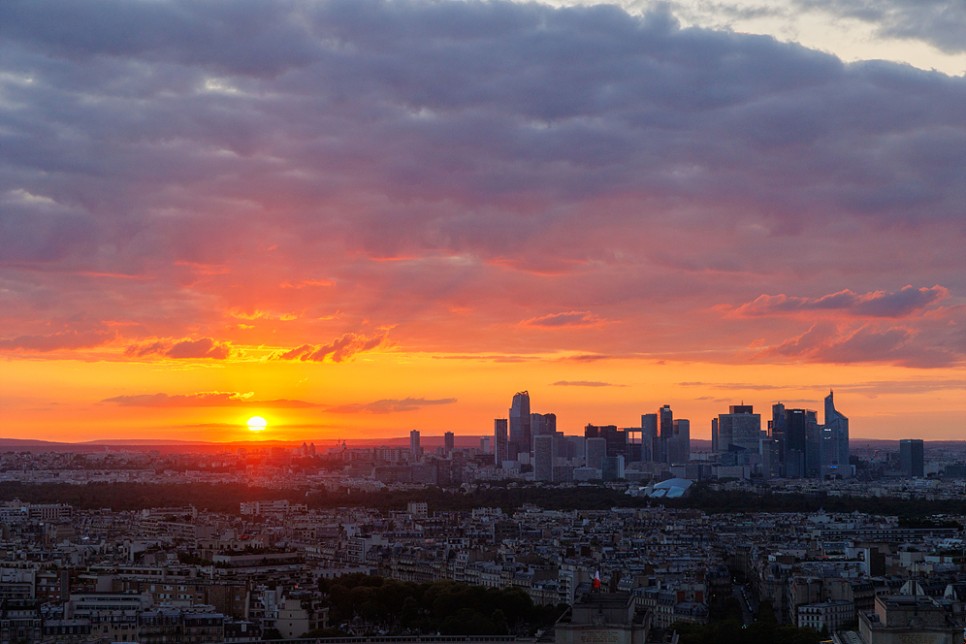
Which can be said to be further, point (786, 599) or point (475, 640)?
point (786, 599)

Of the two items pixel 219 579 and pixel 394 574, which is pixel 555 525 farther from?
pixel 219 579

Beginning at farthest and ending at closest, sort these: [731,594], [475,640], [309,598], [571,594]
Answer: [731,594] < [571,594] < [309,598] < [475,640]

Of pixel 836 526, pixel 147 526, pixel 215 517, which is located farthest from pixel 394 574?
pixel 836 526

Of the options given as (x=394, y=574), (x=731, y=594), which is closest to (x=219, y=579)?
(x=394, y=574)

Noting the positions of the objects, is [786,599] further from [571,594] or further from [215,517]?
[215,517]

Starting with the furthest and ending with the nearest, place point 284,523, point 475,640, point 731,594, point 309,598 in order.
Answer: point 284,523
point 731,594
point 309,598
point 475,640

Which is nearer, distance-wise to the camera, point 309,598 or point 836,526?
point 309,598

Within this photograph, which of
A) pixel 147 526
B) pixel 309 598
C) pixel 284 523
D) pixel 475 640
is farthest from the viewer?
pixel 284 523

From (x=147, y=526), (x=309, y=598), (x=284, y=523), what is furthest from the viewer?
(x=284, y=523)
